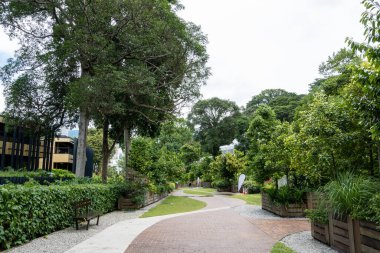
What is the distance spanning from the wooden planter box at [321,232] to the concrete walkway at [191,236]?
103 centimetres

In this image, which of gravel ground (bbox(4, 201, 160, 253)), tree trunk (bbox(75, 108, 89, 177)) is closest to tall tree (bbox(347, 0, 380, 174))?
gravel ground (bbox(4, 201, 160, 253))

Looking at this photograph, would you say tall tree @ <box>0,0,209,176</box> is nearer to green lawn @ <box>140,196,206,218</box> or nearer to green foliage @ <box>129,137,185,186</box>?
green foliage @ <box>129,137,185,186</box>

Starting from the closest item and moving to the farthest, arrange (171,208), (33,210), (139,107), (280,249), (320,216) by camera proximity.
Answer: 1. (280,249)
2. (320,216)
3. (33,210)
4. (171,208)
5. (139,107)

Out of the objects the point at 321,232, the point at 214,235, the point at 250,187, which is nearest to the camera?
the point at 321,232

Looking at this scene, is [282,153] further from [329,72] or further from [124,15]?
[329,72]

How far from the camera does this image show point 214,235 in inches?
378

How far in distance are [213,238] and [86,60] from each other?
39.2 feet

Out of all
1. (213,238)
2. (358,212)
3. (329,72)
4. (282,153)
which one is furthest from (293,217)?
(329,72)

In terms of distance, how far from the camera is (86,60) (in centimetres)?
1703

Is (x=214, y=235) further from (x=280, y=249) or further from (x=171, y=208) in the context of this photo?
(x=171, y=208)

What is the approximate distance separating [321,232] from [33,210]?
294 inches

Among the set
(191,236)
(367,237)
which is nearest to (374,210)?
(367,237)

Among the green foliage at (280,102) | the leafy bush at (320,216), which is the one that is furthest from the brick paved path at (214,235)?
the green foliage at (280,102)

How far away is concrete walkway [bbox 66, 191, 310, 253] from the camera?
774 cm
